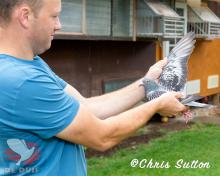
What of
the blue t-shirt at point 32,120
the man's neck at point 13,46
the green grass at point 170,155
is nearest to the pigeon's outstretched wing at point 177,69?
the blue t-shirt at point 32,120

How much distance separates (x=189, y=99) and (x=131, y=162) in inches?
134

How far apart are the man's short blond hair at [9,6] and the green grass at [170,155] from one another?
369 centimetres

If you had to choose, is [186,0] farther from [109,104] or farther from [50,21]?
[50,21]

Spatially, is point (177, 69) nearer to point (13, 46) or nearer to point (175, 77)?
point (175, 77)

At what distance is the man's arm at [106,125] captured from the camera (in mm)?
1626

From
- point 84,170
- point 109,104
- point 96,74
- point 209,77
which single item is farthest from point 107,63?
point 84,170

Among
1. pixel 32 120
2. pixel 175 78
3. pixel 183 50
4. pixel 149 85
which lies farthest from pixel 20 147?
pixel 183 50

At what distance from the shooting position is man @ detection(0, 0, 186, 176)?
60.9 inches

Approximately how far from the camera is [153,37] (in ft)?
21.4

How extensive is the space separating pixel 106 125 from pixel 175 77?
841 mm

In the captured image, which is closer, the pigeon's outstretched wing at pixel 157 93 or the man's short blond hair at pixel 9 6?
the man's short blond hair at pixel 9 6

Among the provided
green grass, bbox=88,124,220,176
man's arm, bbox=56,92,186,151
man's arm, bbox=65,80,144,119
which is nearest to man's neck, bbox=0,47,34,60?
man's arm, bbox=56,92,186,151

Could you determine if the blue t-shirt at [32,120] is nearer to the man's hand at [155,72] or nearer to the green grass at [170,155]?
the man's hand at [155,72]

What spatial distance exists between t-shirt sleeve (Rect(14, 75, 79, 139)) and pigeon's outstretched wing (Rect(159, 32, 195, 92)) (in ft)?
3.11
